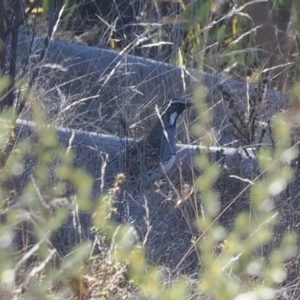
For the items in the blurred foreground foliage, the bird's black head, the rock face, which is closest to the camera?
the blurred foreground foliage

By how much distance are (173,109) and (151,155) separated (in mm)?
354

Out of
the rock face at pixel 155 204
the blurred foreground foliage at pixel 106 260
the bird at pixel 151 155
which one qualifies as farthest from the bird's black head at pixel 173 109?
the blurred foreground foliage at pixel 106 260

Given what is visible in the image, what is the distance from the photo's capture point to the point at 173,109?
514 centimetres

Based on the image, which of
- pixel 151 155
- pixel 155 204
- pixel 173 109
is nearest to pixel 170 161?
pixel 151 155

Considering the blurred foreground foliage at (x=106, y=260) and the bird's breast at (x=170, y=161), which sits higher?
A: the blurred foreground foliage at (x=106, y=260)

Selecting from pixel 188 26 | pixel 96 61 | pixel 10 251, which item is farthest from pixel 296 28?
pixel 10 251

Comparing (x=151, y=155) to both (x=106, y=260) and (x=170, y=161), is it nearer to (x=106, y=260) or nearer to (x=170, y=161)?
(x=170, y=161)

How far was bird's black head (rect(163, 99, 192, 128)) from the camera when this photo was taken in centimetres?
508

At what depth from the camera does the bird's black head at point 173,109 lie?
16.7 feet

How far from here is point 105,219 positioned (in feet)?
9.60

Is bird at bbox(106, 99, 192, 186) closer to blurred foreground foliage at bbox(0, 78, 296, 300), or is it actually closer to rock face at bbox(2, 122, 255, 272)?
rock face at bbox(2, 122, 255, 272)

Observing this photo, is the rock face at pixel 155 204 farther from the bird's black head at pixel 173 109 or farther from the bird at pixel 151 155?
the bird's black head at pixel 173 109

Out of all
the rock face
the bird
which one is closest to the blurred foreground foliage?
the rock face

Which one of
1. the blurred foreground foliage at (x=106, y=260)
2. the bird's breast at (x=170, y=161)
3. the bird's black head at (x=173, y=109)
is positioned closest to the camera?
the blurred foreground foliage at (x=106, y=260)
